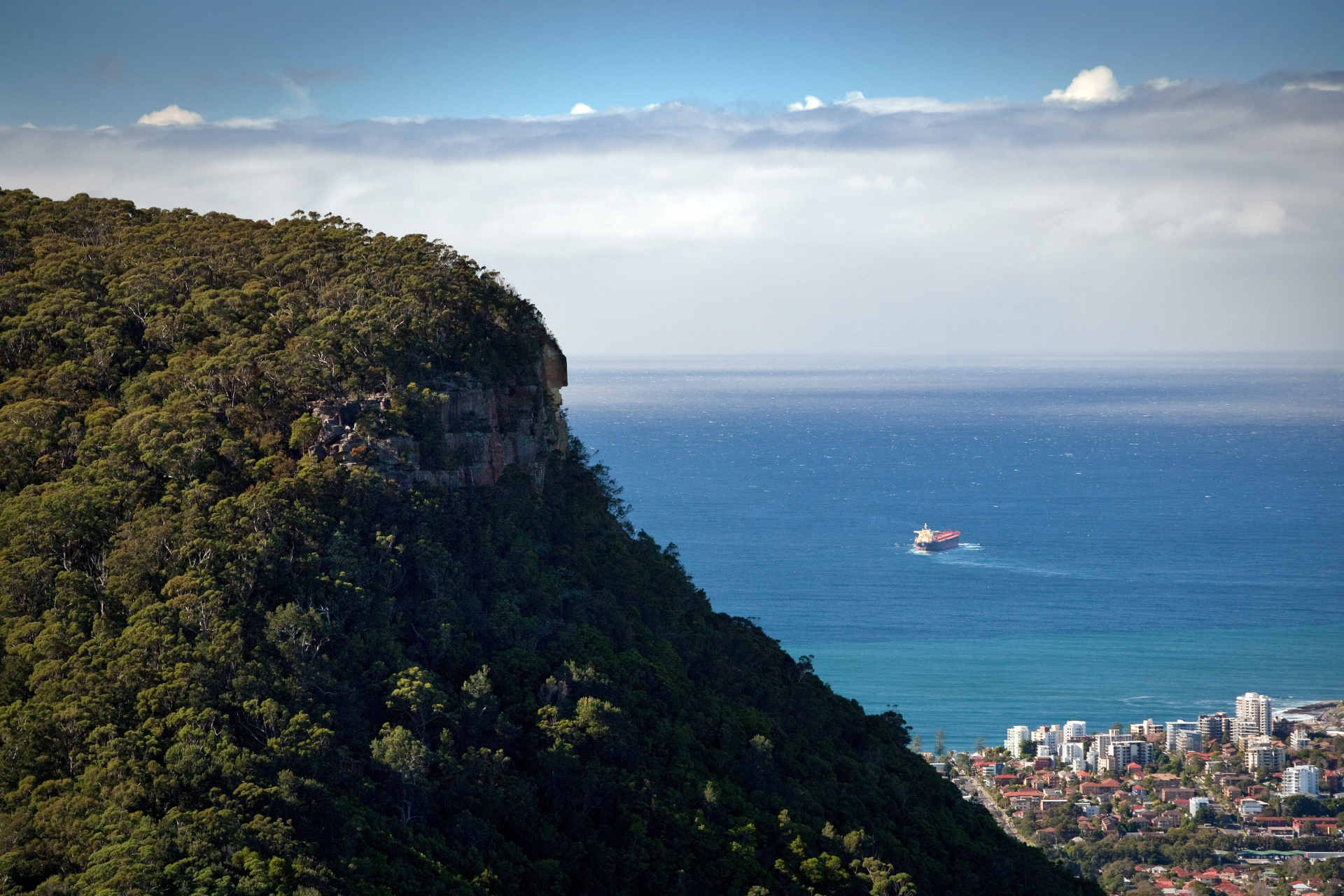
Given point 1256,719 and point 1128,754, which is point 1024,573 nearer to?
point 1256,719

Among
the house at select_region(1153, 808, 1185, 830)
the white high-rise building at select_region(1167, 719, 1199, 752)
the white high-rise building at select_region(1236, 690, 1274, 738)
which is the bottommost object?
the house at select_region(1153, 808, 1185, 830)

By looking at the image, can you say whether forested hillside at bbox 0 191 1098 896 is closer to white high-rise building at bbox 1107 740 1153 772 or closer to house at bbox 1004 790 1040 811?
house at bbox 1004 790 1040 811

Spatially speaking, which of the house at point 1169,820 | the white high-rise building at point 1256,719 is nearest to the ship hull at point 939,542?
the white high-rise building at point 1256,719

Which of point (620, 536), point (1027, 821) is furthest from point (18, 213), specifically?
point (1027, 821)

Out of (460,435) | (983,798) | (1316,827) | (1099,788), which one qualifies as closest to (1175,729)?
(1099,788)

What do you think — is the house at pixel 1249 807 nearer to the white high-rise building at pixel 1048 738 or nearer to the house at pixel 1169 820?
the house at pixel 1169 820

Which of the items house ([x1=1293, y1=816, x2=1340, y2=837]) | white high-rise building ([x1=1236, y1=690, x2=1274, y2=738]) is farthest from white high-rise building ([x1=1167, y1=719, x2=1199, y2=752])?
house ([x1=1293, y1=816, x2=1340, y2=837])

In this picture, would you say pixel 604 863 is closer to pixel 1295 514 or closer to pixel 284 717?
pixel 284 717
